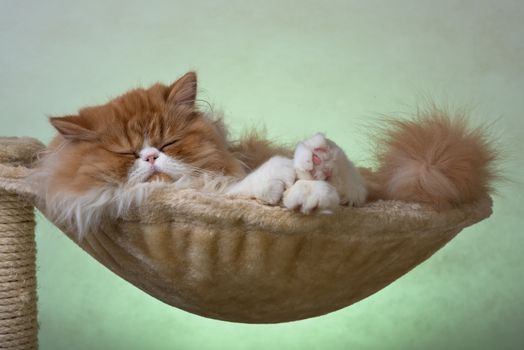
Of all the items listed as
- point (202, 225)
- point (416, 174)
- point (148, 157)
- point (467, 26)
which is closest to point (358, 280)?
point (416, 174)

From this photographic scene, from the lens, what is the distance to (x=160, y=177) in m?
1.52

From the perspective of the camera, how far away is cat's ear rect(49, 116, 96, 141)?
60.4 inches

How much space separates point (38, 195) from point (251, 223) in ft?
1.65

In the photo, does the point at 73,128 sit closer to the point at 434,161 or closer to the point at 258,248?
the point at 258,248

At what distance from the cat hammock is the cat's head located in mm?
111

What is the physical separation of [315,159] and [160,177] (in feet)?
1.28

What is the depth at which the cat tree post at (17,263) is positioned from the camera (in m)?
1.81

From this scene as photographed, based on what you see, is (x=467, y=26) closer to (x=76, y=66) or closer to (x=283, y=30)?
(x=283, y=30)

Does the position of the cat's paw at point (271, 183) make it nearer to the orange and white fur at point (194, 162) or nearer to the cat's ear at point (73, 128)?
the orange and white fur at point (194, 162)

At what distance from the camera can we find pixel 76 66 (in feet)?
9.21

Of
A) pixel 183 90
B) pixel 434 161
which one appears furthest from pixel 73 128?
pixel 434 161

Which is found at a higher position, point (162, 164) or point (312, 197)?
point (162, 164)

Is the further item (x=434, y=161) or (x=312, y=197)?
(x=434, y=161)

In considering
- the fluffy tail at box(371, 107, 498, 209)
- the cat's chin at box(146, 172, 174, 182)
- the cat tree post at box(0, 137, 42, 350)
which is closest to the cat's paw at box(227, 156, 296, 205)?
the cat's chin at box(146, 172, 174, 182)
